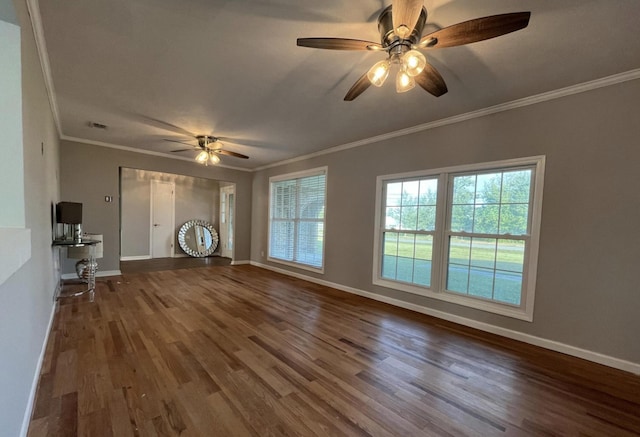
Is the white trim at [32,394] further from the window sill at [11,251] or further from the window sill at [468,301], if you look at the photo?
the window sill at [468,301]

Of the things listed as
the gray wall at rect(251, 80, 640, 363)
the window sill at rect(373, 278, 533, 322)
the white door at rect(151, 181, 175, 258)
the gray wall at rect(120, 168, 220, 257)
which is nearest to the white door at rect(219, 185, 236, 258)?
the gray wall at rect(120, 168, 220, 257)

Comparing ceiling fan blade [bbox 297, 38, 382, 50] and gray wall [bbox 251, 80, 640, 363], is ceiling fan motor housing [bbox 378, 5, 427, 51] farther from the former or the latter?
gray wall [bbox 251, 80, 640, 363]

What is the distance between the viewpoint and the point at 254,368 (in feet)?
6.86

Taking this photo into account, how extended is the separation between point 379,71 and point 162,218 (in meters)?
7.48

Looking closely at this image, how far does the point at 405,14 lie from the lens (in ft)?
4.53

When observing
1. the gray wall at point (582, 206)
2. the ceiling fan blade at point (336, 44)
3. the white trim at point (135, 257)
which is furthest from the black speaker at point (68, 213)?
the gray wall at point (582, 206)

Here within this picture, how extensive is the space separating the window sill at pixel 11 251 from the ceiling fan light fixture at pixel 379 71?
1.93 metres

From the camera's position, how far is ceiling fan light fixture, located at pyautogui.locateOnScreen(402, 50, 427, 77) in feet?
5.24

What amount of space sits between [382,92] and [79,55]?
267 cm

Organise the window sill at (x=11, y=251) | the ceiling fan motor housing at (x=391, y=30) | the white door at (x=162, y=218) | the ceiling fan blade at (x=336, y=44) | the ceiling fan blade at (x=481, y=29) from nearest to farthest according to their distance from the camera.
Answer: the window sill at (x=11, y=251)
the ceiling fan blade at (x=481, y=29)
the ceiling fan blade at (x=336, y=44)
the ceiling fan motor housing at (x=391, y=30)
the white door at (x=162, y=218)

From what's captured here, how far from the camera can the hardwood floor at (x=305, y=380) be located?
1555mm

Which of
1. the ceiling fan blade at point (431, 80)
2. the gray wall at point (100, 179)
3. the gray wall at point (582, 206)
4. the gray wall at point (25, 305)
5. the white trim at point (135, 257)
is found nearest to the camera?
the gray wall at point (25, 305)

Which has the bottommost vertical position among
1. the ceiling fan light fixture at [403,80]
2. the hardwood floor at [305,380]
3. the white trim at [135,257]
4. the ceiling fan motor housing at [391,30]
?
the white trim at [135,257]

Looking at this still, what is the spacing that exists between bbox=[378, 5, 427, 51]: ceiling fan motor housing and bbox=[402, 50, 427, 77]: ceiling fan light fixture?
0.08m
